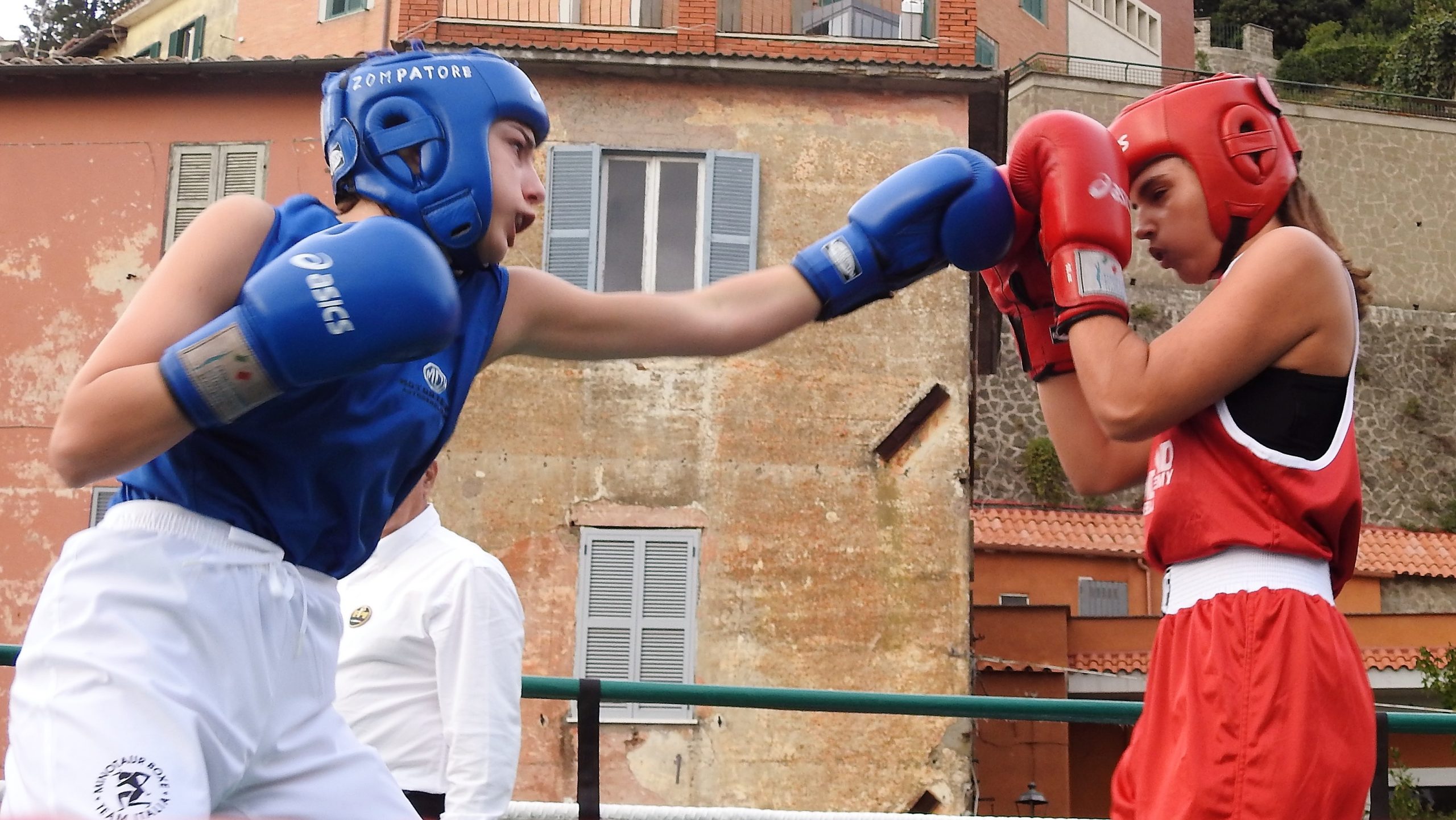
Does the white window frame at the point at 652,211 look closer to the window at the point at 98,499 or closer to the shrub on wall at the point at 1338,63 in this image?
the window at the point at 98,499

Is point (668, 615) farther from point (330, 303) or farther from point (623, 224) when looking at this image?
point (330, 303)

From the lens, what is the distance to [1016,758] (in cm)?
1898

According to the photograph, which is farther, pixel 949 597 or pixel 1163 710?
pixel 949 597

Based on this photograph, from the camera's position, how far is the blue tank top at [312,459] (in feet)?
8.21

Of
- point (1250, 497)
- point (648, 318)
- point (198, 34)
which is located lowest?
point (1250, 497)

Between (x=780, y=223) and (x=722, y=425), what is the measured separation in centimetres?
194

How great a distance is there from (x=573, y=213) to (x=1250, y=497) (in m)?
11.3

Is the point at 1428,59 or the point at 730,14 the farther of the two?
the point at 1428,59

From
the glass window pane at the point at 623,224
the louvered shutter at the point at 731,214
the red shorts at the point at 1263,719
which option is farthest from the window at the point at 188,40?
the red shorts at the point at 1263,719

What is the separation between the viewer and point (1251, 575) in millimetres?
2840

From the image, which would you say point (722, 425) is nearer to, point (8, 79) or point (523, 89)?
point (8, 79)

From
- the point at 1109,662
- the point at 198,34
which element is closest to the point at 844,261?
the point at 1109,662

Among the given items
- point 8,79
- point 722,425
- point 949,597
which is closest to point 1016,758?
point 949,597

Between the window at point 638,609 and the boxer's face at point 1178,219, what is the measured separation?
1021 cm
